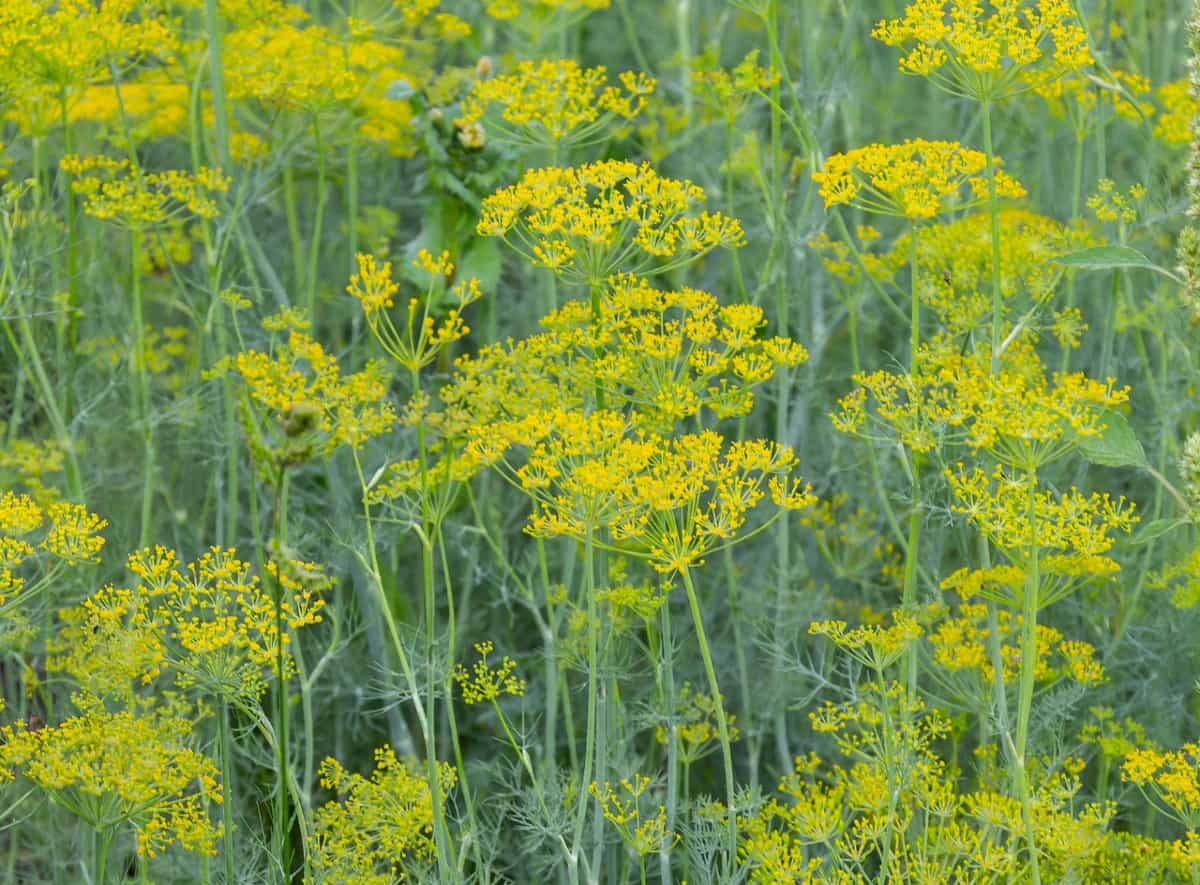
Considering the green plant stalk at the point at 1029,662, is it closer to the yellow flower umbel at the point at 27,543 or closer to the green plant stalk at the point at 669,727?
the green plant stalk at the point at 669,727

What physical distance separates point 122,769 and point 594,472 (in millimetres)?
1090

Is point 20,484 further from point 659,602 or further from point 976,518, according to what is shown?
point 976,518

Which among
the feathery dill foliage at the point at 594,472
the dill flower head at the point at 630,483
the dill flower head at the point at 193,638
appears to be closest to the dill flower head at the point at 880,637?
the feathery dill foliage at the point at 594,472

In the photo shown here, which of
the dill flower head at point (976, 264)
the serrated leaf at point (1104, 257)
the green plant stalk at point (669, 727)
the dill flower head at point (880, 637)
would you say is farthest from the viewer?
the dill flower head at point (976, 264)

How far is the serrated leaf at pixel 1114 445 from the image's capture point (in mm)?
2664

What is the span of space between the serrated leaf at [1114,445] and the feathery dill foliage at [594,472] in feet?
0.04

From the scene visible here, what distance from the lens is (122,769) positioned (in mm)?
2740

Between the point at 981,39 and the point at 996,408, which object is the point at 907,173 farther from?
the point at 996,408

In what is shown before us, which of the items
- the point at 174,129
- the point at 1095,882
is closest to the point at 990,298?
the point at 1095,882

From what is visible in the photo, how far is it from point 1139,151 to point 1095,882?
3.00 metres

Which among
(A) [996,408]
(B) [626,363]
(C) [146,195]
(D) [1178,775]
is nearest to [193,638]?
(B) [626,363]

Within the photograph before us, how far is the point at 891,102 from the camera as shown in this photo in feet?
17.7

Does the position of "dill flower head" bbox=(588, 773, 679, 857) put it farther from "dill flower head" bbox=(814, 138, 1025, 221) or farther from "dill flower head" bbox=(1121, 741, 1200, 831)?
"dill flower head" bbox=(814, 138, 1025, 221)

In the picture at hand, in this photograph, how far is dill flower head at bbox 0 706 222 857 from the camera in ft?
8.79
